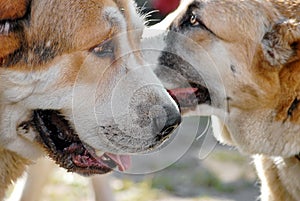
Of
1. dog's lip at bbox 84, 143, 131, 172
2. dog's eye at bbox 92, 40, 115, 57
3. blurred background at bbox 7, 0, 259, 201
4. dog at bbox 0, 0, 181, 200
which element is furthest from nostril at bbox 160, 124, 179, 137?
blurred background at bbox 7, 0, 259, 201

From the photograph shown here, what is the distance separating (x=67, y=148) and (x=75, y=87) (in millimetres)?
356

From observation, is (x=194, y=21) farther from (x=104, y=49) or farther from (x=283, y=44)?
(x=104, y=49)

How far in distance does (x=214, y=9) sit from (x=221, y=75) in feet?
1.28

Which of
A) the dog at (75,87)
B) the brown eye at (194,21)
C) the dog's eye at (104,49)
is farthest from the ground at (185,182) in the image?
the dog's eye at (104,49)

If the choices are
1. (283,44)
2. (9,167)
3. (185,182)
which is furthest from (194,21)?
(185,182)

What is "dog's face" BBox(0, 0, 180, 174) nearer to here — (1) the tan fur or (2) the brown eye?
(1) the tan fur

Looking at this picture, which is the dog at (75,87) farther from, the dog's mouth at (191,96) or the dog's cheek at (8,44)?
the dog's mouth at (191,96)

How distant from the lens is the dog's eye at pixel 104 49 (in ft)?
12.8

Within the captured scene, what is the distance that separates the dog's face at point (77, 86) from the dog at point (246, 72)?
0.63m

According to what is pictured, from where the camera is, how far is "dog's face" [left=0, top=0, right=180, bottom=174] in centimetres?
385

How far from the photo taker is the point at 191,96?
4.66 meters

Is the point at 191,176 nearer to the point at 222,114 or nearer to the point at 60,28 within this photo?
the point at 222,114

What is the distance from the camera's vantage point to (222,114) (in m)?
4.66

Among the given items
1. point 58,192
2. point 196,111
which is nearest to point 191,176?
point 58,192
